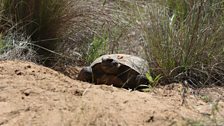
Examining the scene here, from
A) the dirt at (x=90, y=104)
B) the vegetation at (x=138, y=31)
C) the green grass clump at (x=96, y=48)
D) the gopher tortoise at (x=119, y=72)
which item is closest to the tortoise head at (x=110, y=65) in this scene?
the gopher tortoise at (x=119, y=72)

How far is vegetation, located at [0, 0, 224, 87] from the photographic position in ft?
15.8

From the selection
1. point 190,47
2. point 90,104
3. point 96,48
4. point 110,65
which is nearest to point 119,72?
point 110,65

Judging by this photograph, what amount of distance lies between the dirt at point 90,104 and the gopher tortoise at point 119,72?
321mm

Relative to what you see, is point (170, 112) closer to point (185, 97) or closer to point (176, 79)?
point (185, 97)

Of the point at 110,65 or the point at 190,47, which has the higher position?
the point at 190,47

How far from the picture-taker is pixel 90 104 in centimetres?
367

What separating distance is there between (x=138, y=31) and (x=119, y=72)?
951 millimetres

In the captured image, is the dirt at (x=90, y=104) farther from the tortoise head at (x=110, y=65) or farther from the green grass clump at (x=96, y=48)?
the green grass clump at (x=96, y=48)

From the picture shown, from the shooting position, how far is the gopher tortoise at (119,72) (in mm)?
4789

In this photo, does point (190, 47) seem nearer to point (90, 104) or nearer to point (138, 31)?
point (138, 31)

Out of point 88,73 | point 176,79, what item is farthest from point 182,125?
point 88,73

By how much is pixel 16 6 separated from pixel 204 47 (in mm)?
1955

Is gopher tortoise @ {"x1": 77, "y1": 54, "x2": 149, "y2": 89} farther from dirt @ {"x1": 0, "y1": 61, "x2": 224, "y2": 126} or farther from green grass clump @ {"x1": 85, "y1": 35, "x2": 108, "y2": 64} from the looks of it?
green grass clump @ {"x1": 85, "y1": 35, "x2": 108, "y2": 64}

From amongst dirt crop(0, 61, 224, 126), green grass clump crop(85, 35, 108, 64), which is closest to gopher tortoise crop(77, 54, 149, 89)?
dirt crop(0, 61, 224, 126)
